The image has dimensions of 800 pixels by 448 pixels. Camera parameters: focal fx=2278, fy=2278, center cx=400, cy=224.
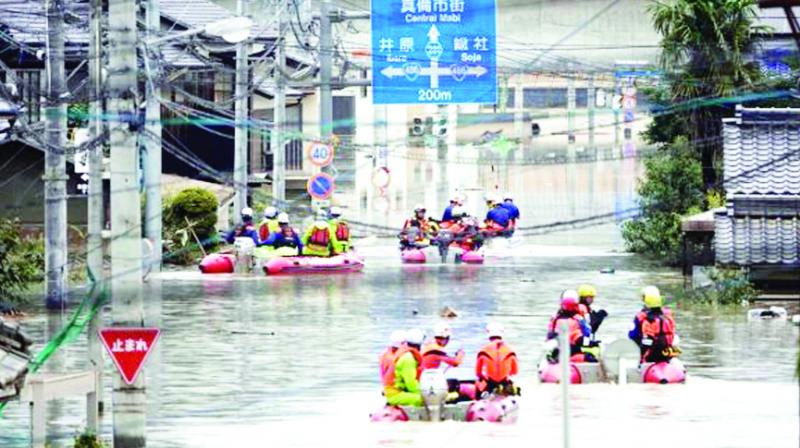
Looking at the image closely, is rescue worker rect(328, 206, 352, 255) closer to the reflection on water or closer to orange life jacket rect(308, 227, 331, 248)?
orange life jacket rect(308, 227, 331, 248)

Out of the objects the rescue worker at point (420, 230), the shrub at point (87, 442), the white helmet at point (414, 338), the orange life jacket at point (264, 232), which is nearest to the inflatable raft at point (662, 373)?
the white helmet at point (414, 338)

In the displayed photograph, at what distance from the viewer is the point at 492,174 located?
109375 millimetres

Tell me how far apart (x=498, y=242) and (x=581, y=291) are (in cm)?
2540

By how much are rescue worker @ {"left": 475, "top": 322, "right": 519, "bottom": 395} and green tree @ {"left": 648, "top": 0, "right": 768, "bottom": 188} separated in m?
26.0

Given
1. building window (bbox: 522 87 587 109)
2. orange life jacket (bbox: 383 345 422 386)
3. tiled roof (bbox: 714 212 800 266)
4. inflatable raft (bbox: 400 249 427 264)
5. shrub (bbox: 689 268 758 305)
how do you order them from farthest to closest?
building window (bbox: 522 87 587 109) < inflatable raft (bbox: 400 249 427 264) < shrub (bbox: 689 268 758 305) < tiled roof (bbox: 714 212 800 266) < orange life jacket (bbox: 383 345 422 386)

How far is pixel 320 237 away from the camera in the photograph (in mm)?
50625

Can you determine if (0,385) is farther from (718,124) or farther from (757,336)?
(718,124)

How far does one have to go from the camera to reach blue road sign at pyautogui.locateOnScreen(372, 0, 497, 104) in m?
48.5

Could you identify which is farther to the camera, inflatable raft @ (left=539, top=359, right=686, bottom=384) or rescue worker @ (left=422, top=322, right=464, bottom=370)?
inflatable raft @ (left=539, top=359, right=686, bottom=384)

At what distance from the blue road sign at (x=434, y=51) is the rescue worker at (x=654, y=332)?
18.7m

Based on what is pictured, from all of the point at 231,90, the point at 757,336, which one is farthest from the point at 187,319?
the point at 231,90

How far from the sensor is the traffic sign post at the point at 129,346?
23.1 metres

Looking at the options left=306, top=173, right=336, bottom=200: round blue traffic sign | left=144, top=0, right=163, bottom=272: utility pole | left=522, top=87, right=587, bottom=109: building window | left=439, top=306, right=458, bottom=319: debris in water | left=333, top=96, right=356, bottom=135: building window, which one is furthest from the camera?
left=522, top=87, right=587, bottom=109: building window

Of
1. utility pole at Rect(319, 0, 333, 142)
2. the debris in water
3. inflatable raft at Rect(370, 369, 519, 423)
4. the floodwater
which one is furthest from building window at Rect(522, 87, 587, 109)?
inflatable raft at Rect(370, 369, 519, 423)
